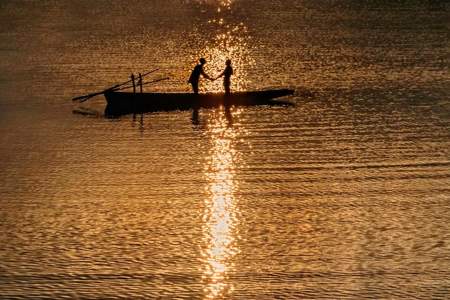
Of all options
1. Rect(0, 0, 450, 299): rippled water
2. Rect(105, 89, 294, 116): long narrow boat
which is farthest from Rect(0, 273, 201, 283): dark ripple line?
Rect(105, 89, 294, 116): long narrow boat

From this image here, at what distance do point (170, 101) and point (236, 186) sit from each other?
10.7 m

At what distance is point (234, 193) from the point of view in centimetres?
2281

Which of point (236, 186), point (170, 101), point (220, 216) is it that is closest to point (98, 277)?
point (220, 216)

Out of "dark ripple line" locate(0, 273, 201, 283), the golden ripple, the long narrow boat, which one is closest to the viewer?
"dark ripple line" locate(0, 273, 201, 283)

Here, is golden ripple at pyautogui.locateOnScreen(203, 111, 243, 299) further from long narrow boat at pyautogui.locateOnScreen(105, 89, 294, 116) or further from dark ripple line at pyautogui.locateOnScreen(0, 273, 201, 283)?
long narrow boat at pyautogui.locateOnScreen(105, 89, 294, 116)

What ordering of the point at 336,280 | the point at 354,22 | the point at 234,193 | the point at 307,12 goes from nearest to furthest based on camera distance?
the point at 336,280
the point at 234,193
the point at 354,22
the point at 307,12

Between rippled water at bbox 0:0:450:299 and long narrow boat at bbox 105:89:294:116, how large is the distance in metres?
0.68

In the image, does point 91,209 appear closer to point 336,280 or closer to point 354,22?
point 336,280

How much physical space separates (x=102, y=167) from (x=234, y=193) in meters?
3.98

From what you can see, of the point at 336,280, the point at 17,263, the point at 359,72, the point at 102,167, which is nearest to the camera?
the point at 336,280

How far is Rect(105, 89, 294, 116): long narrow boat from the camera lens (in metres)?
33.7

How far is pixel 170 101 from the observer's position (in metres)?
33.7

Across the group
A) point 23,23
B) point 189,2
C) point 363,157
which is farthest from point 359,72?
point 189,2

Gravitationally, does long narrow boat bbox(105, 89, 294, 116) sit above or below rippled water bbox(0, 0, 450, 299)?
above
